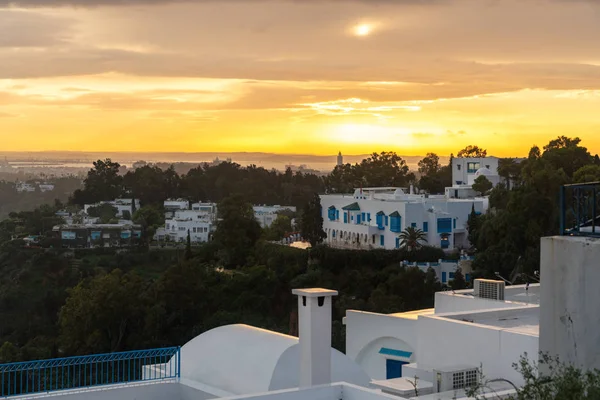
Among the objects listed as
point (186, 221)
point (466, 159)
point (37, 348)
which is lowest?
point (37, 348)

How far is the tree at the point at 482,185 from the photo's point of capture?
152ft

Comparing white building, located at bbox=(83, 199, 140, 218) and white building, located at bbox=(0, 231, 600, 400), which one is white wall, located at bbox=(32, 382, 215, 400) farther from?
white building, located at bbox=(83, 199, 140, 218)

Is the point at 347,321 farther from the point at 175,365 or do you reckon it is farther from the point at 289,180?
the point at 289,180

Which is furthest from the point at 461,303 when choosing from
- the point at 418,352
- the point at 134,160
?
the point at 134,160

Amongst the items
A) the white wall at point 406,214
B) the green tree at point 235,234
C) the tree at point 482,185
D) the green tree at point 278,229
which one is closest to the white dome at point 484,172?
the tree at point 482,185

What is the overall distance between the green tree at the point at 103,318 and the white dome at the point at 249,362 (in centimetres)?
2222

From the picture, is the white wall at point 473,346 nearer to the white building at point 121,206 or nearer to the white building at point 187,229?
the white building at point 187,229

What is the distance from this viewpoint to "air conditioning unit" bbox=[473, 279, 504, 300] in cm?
1223

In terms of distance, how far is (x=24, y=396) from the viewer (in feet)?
26.8

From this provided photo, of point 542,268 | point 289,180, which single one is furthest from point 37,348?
point 289,180

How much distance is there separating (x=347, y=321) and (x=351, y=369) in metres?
4.61

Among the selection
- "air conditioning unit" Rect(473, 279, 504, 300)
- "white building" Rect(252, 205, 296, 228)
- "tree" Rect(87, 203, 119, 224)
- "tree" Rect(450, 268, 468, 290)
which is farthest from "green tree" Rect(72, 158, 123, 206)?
"air conditioning unit" Rect(473, 279, 504, 300)

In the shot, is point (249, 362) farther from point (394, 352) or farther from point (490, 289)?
point (490, 289)

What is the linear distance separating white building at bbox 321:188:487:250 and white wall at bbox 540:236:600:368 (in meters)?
32.9
